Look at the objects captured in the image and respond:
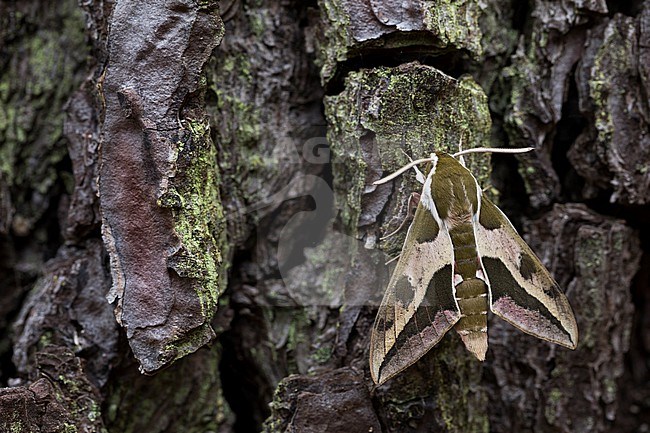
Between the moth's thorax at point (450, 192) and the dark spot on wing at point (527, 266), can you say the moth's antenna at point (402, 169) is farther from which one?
the dark spot on wing at point (527, 266)

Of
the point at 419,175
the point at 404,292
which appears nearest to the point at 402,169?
the point at 419,175

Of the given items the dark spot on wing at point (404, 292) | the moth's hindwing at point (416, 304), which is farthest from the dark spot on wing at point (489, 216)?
the dark spot on wing at point (404, 292)

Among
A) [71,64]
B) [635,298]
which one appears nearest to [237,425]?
[71,64]

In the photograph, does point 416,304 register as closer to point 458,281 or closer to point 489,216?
point 458,281

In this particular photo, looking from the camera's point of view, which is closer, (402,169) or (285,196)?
(402,169)

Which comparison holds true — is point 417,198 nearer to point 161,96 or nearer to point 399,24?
point 399,24

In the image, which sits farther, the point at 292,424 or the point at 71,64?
the point at 71,64
